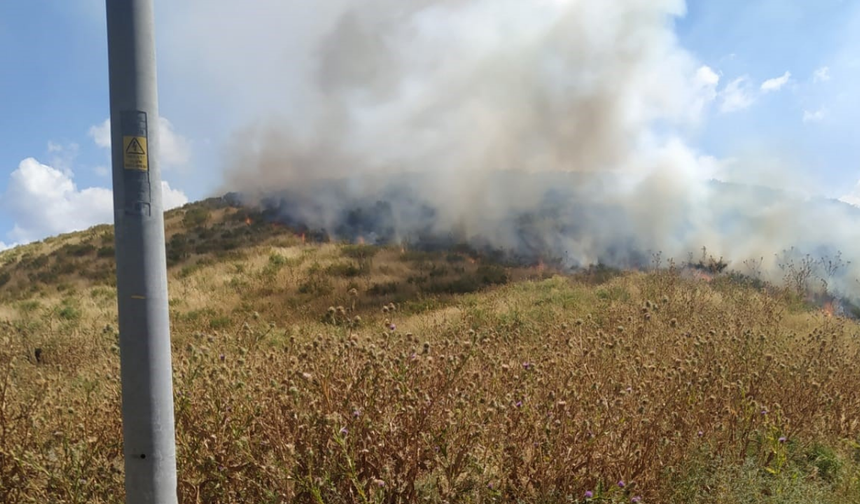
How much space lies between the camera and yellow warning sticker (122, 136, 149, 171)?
1998mm

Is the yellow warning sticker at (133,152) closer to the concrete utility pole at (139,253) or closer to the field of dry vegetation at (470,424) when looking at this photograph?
the concrete utility pole at (139,253)

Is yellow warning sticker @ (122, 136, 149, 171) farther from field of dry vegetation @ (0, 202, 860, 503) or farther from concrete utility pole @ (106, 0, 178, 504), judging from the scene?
field of dry vegetation @ (0, 202, 860, 503)

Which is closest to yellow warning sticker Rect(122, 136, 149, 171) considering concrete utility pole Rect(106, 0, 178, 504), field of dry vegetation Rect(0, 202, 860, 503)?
concrete utility pole Rect(106, 0, 178, 504)

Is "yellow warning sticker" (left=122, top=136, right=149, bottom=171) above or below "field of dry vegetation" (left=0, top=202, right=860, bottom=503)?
above

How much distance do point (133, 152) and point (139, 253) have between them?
1.14 ft

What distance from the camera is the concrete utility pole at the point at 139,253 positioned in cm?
198

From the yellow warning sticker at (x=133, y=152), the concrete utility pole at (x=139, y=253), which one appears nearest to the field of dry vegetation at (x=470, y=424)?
the concrete utility pole at (x=139, y=253)

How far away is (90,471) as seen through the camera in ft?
10.3

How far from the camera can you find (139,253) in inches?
78.3

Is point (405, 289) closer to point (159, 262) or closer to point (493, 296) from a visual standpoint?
point (493, 296)

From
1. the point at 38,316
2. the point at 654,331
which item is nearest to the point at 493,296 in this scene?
the point at 654,331

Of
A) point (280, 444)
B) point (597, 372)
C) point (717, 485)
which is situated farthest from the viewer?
point (597, 372)

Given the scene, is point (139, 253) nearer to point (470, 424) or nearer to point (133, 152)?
point (133, 152)

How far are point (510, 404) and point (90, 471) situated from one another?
91.8 inches
